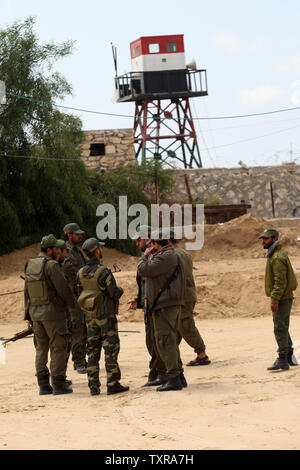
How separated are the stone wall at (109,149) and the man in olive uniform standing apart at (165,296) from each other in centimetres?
2307

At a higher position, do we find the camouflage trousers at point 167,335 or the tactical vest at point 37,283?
the tactical vest at point 37,283

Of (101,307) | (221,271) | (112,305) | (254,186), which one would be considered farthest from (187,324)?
(254,186)

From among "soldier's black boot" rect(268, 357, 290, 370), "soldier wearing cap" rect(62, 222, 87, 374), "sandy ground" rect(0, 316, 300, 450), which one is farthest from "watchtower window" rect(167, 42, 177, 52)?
"soldier's black boot" rect(268, 357, 290, 370)

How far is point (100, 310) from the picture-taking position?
918 centimetres

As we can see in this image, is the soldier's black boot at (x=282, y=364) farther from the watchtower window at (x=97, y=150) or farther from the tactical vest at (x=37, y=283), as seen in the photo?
the watchtower window at (x=97, y=150)

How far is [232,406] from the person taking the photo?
26.9 ft

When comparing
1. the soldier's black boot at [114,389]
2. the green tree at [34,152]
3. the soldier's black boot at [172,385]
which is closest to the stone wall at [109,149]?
the green tree at [34,152]

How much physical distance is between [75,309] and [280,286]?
284 centimetres

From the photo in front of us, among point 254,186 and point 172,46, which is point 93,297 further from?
point 172,46

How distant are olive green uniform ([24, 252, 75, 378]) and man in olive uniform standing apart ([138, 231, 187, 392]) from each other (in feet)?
3.61

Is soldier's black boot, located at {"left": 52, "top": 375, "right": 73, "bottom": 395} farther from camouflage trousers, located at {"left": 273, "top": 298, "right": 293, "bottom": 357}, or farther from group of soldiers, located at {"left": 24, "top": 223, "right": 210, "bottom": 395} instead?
camouflage trousers, located at {"left": 273, "top": 298, "right": 293, "bottom": 357}

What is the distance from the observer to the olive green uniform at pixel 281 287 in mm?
9805

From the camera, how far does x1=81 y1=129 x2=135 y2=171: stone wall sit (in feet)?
106
